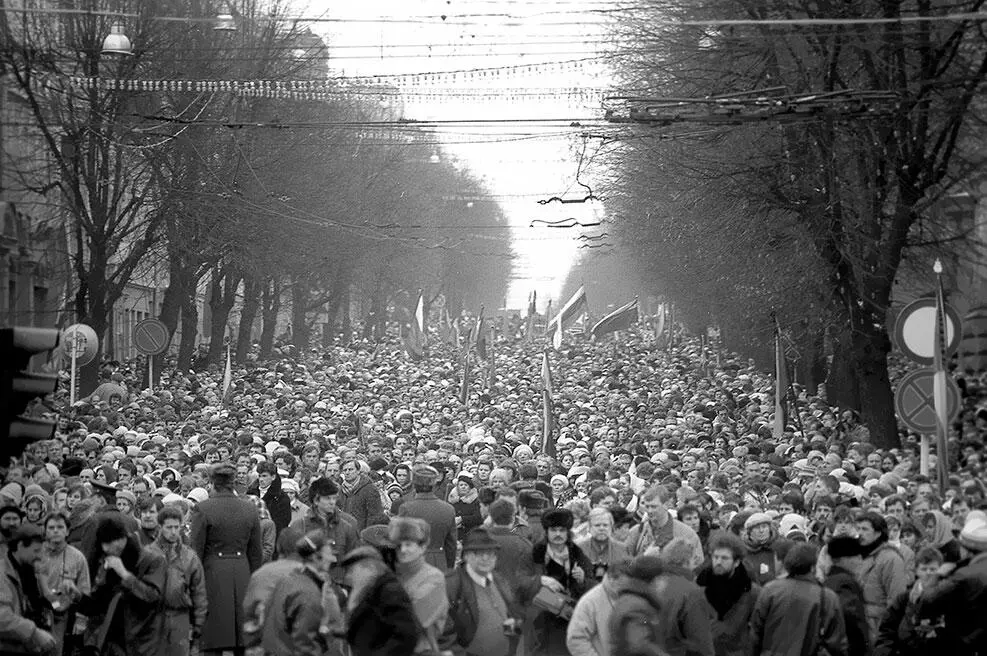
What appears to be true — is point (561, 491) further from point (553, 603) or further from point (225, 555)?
point (553, 603)

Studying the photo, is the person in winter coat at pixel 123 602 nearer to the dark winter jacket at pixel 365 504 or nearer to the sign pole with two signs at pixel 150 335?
the dark winter jacket at pixel 365 504

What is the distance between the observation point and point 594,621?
987 cm

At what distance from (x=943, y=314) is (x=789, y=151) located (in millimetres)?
14000

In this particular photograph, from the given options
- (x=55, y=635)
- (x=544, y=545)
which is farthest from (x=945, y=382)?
(x=55, y=635)

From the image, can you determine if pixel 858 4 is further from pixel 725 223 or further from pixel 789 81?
pixel 725 223

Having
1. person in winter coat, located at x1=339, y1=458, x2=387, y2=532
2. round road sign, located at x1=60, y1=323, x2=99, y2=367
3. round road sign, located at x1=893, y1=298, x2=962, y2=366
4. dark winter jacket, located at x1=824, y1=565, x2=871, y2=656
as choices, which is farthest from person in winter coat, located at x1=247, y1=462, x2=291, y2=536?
round road sign, located at x1=60, y1=323, x2=99, y2=367

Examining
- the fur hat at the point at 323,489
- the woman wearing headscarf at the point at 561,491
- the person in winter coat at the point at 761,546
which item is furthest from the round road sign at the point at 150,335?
the person in winter coat at the point at 761,546

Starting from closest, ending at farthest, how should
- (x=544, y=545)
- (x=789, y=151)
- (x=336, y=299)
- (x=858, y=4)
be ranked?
(x=544, y=545)
(x=858, y=4)
(x=789, y=151)
(x=336, y=299)

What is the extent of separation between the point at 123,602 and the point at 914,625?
16.1 ft

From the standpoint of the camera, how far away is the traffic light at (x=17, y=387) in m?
8.82

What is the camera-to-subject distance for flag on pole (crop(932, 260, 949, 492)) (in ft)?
47.1

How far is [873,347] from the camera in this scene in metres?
29.0

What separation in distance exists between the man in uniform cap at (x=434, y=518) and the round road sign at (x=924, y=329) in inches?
153

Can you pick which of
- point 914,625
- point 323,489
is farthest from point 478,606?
point 323,489
